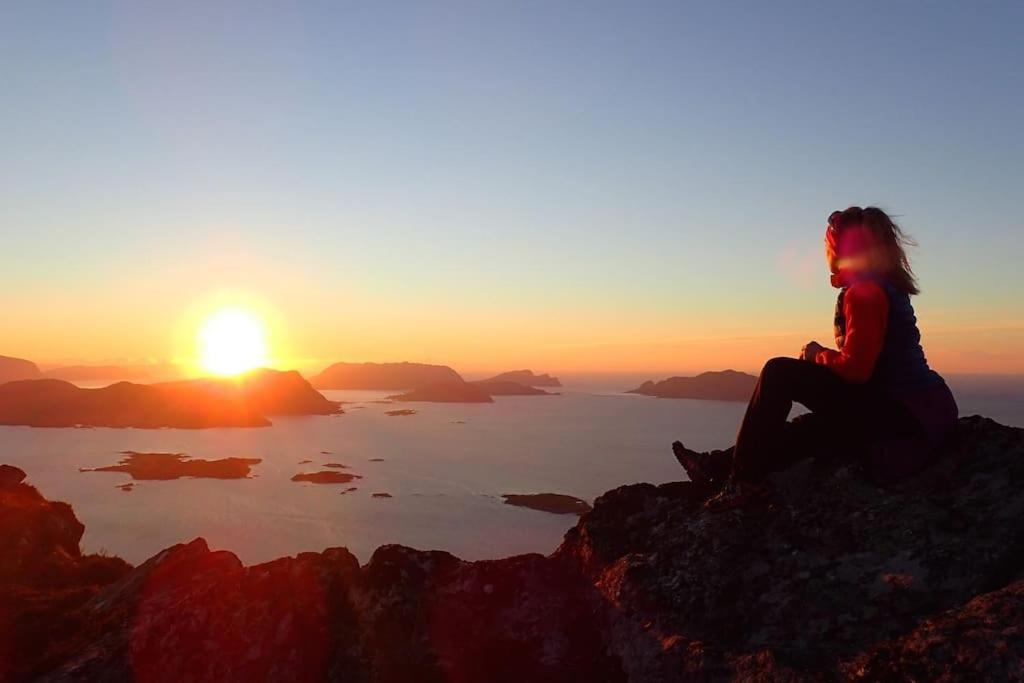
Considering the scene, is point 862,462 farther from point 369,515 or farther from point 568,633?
point 369,515

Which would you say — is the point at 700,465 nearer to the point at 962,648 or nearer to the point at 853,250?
the point at 853,250

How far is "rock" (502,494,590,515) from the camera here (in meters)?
69.5

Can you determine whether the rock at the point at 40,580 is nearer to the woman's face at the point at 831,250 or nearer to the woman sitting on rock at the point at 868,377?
the woman sitting on rock at the point at 868,377

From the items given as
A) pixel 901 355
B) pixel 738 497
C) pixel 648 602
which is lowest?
pixel 648 602

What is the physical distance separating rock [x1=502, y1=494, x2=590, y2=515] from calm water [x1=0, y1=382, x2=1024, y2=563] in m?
1.83

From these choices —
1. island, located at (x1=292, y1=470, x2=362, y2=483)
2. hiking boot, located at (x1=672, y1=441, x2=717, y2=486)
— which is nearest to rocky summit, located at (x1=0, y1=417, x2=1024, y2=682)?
hiking boot, located at (x1=672, y1=441, x2=717, y2=486)

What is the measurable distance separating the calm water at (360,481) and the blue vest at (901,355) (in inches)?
1999

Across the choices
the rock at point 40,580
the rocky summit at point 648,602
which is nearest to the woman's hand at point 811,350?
the rocky summit at point 648,602

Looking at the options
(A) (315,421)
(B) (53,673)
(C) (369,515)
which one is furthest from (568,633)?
(A) (315,421)

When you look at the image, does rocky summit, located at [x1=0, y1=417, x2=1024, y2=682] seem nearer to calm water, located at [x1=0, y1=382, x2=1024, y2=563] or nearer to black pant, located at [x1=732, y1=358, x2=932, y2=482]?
black pant, located at [x1=732, y1=358, x2=932, y2=482]

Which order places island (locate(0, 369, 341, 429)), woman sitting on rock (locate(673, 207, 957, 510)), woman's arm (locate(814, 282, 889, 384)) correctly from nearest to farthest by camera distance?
woman's arm (locate(814, 282, 889, 384)) → woman sitting on rock (locate(673, 207, 957, 510)) → island (locate(0, 369, 341, 429))

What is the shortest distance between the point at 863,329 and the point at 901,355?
1.67 ft

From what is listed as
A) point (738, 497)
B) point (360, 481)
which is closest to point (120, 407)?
point (360, 481)

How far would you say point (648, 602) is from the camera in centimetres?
595
